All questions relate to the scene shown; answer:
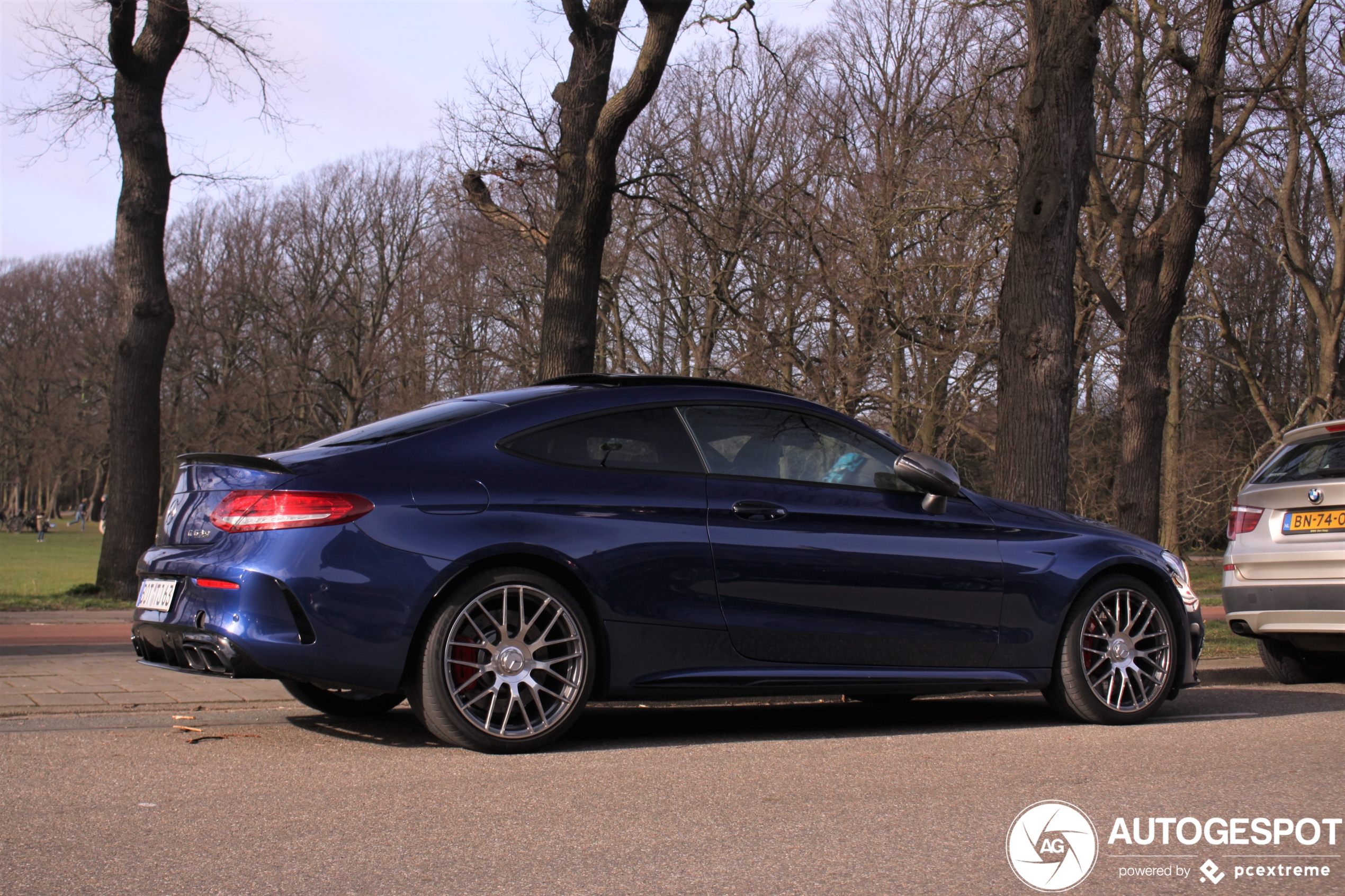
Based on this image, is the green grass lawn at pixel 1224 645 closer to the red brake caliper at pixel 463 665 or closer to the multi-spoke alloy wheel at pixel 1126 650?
the multi-spoke alloy wheel at pixel 1126 650

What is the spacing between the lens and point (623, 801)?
4285 mm

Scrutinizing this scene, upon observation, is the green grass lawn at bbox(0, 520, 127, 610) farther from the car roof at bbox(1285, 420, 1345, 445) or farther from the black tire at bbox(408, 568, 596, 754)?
the car roof at bbox(1285, 420, 1345, 445)

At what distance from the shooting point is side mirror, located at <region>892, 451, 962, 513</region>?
19.4ft

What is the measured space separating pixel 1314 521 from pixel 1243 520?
Result: 0.57m

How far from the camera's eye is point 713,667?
17.7 feet

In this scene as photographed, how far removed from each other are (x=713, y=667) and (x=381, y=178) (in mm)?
46612

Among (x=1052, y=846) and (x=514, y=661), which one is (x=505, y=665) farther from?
(x=1052, y=846)

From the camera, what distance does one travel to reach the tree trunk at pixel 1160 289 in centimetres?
1384

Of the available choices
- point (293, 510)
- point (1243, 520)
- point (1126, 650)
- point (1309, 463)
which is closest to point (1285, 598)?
point (1243, 520)

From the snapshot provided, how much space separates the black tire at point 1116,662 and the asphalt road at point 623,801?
0.15m

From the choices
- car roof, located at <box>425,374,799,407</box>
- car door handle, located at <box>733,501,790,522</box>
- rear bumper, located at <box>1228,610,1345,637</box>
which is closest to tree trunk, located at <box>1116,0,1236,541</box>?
rear bumper, located at <box>1228,610,1345,637</box>

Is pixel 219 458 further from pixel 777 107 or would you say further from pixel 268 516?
pixel 777 107

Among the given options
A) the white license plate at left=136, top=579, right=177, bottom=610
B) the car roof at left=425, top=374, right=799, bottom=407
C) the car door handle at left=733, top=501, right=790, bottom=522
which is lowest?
the white license plate at left=136, top=579, right=177, bottom=610

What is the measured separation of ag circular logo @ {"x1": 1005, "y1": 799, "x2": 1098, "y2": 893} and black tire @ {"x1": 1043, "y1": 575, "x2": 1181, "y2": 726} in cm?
200
